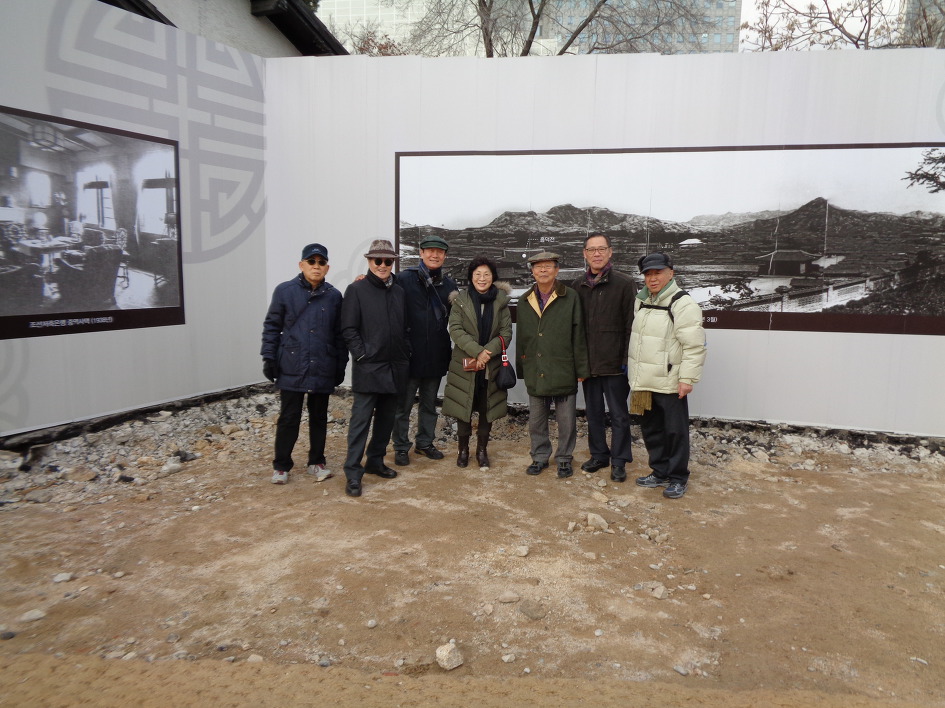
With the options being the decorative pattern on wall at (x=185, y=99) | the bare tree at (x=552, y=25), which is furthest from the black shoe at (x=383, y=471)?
the bare tree at (x=552, y=25)

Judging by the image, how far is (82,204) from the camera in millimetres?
5043

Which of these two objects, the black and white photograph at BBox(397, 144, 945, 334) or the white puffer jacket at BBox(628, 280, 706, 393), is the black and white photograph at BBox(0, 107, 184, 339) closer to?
the black and white photograph at BBox(397, 144, 945, 334)

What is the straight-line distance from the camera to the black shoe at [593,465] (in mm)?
5008

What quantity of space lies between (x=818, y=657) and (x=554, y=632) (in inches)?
46.2

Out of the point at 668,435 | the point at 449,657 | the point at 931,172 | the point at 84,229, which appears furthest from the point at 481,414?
the point at 931,172

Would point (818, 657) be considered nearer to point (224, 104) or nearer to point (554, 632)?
point (554, 632)

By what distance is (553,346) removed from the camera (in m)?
4.78

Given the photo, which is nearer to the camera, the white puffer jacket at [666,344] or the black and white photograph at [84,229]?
the white puffer jacket at [666,344]

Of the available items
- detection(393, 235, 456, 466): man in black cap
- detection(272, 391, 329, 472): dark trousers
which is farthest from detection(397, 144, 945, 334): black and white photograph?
detection(272, 391, 329, 472): dark trousers

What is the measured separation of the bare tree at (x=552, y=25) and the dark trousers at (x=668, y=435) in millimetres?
12294

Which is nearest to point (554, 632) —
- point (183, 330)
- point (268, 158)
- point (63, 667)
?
point (63, 667)

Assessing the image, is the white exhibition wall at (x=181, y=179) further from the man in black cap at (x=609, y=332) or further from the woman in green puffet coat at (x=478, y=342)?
the man in black cap at (x=609, y=332)

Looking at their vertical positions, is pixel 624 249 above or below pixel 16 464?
above

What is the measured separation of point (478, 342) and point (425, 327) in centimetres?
52
